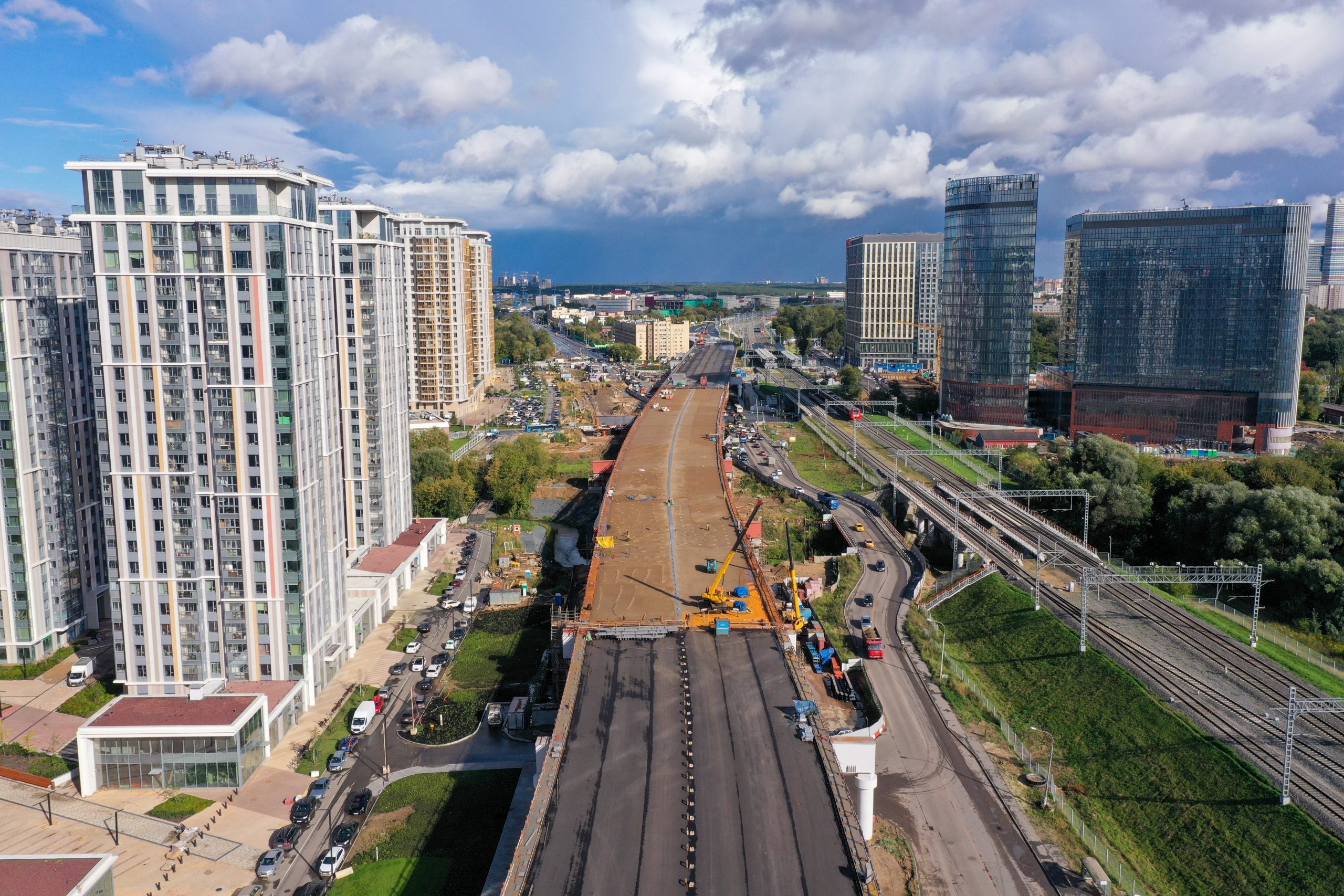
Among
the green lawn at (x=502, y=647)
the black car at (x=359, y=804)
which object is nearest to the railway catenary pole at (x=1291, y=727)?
the green lawn at (x=502, y=647)

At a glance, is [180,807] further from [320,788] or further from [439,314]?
[439,314]

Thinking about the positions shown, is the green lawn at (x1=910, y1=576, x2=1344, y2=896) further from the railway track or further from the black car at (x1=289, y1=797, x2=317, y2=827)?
the black car at (x1=289, y1=797, x2=317, y2=827)

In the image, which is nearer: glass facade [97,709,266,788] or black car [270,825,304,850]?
black car [270,825,304,850]

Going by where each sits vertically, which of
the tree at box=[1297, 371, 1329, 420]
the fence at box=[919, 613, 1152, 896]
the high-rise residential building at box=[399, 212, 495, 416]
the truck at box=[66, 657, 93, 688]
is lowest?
the fence at box=[919, 613, 1152, 896]

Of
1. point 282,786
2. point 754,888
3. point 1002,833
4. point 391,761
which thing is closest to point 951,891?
point 1002,833

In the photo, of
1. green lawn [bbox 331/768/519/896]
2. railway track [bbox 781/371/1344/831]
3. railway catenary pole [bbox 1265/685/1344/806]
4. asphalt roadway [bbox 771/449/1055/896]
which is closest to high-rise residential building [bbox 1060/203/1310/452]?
railway track [bbox 781/371/1344/831]

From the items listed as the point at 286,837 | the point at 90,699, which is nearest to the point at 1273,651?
the point at 286,837
